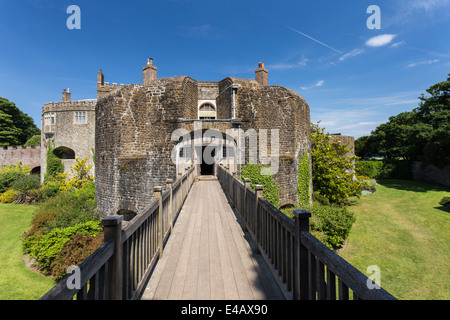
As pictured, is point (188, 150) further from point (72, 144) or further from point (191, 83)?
point (72, 144)

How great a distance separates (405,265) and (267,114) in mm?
12761

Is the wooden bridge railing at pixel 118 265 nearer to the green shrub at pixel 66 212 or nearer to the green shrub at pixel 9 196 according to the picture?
the green shrub at pixel 66 212

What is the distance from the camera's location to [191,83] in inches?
635

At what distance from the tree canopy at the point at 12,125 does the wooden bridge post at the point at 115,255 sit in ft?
151

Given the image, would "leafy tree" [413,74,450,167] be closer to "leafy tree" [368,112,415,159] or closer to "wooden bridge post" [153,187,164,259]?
"leafy tree" [368,112,415,159]

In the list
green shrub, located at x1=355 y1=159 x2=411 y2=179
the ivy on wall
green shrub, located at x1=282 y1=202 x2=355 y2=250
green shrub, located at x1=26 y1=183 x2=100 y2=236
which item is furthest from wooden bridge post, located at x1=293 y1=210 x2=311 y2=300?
green shrub, located at x1=355 y1=159 x2=411 y2=179

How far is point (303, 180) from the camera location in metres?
17.6

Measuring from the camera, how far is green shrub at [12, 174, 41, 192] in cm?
2452

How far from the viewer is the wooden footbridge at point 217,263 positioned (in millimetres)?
1777

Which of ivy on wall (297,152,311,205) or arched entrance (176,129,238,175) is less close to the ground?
arched entrance (176,129,238,175)

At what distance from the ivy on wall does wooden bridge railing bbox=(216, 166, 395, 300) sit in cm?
1441

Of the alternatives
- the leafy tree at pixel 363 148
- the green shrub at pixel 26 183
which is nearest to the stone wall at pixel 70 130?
the green shrub at pixel 26 183

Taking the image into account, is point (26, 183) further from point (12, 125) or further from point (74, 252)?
point (74, 252)

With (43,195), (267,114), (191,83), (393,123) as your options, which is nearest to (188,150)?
(191,83)
